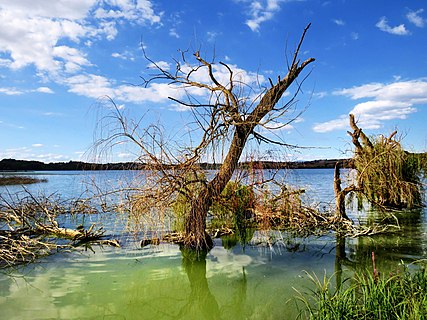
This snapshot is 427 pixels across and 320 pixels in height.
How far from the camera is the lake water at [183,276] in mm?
5230

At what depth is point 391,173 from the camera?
1245 cm

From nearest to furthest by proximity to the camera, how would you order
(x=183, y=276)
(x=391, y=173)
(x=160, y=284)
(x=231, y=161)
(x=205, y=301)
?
(x=205, y=301)
(x=160, y=284)
(x=183, y=276)
(x=231, y=161)
(x=391, y=173)

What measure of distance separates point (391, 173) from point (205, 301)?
9.15 metres

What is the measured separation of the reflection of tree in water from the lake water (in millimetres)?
14

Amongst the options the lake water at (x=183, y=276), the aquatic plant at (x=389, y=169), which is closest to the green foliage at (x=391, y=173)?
the aquatic plant at (x=389, y=169)

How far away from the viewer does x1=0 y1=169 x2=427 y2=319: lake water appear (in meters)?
5.23

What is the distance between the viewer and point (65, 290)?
19.7 ft

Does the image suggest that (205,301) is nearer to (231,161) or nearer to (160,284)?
(160,284)

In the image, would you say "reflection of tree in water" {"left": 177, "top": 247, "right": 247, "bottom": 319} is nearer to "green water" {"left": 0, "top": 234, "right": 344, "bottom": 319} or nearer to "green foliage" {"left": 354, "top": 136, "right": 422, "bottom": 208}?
"green water" {"left": 0, "top": 234, "right": 344, "bottom": 319}

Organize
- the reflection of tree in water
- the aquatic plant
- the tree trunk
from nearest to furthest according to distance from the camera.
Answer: the reflection of tree in water
the tree trunk
the aquatic plant

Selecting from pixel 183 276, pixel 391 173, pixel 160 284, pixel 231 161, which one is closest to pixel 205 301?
pixel 160 284

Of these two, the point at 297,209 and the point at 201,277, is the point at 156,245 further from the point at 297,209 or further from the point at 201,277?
the point at 297,209

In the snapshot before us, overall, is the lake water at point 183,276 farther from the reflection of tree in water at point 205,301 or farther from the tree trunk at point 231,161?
the tree trunk at point 231,161

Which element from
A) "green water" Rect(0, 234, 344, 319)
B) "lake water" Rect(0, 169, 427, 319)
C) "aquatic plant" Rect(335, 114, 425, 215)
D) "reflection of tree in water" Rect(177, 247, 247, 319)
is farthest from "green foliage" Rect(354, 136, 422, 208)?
"reflection of tree in water" Rect(177, 247, 247, 319)
